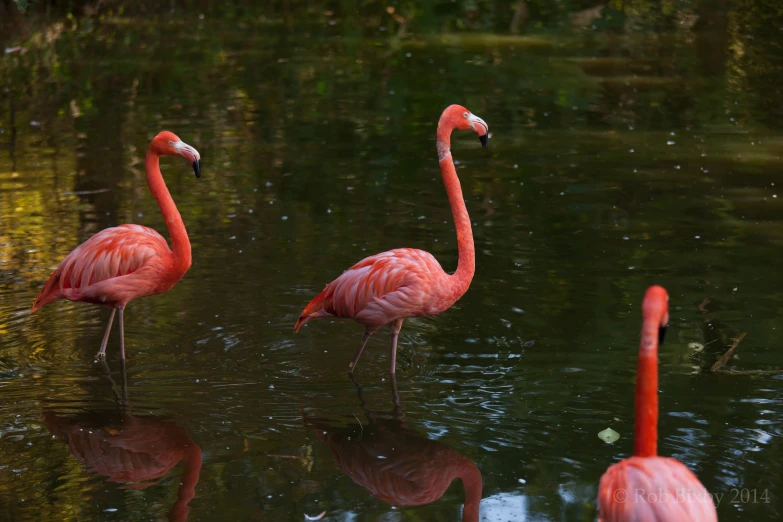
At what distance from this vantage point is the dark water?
4.53m

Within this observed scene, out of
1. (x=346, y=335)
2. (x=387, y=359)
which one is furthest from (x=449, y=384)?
(x=346, y=335)

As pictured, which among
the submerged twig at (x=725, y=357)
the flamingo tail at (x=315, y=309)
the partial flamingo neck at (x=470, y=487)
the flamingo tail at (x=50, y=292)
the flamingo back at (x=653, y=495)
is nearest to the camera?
the flamingo back at (x=653, y=495)

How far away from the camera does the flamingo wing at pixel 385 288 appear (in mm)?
5309

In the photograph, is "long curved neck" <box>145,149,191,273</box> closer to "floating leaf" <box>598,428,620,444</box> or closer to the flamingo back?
"floating leaf" <box>598,428,620,444</box>

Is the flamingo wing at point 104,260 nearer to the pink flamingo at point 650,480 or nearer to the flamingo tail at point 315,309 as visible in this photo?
the flamingo tail at point 315,309

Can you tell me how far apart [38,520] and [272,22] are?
1387 cm

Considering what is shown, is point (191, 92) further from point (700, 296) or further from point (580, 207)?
point (700, 296)

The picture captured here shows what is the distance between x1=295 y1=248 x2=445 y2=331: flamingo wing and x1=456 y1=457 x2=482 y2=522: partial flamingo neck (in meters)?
1.06

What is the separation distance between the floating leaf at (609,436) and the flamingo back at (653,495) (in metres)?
1.36

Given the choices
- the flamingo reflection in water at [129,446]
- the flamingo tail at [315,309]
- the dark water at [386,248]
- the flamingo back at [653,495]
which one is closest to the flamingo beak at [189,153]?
the flamingo tail at [315,309]

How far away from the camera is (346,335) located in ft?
20.1

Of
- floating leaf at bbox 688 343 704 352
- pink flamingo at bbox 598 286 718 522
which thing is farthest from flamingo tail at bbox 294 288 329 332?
pink flamingo at bbox 598 286 718 522

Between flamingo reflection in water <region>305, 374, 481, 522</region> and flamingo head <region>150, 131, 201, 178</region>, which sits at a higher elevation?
flamingo head <region>150, 131, 201, 178</region>

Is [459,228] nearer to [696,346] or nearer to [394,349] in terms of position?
[394,349]
